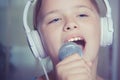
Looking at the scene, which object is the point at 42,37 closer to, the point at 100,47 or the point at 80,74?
the point at 100,47

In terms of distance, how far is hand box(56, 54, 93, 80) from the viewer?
574mm

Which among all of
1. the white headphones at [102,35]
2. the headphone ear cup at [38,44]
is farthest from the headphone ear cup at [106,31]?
the headphone ear cup at [38,44]

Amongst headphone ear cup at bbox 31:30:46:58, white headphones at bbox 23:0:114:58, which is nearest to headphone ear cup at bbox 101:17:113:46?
white headphones at bbox 23:0:114:58

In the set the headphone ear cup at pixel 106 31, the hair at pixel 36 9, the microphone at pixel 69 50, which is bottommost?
the microphone at pixel 69 50

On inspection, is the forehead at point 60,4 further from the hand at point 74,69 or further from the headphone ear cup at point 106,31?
the hand at point 74,69

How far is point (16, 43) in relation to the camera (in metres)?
0.88

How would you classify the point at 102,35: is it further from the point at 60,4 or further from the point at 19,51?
the point at 19,51

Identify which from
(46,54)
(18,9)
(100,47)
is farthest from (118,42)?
(18,9)

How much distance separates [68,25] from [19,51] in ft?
0.65

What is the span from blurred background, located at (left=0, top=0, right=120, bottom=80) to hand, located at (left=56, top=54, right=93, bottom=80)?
28 cm

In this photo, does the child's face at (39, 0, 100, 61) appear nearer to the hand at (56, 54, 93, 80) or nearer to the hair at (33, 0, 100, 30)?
the hair at (33, 0, 100, 30)

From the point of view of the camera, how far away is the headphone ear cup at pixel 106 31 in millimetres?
819

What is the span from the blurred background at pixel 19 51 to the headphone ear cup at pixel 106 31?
0.11ft

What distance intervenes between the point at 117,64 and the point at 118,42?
0.07 meters
